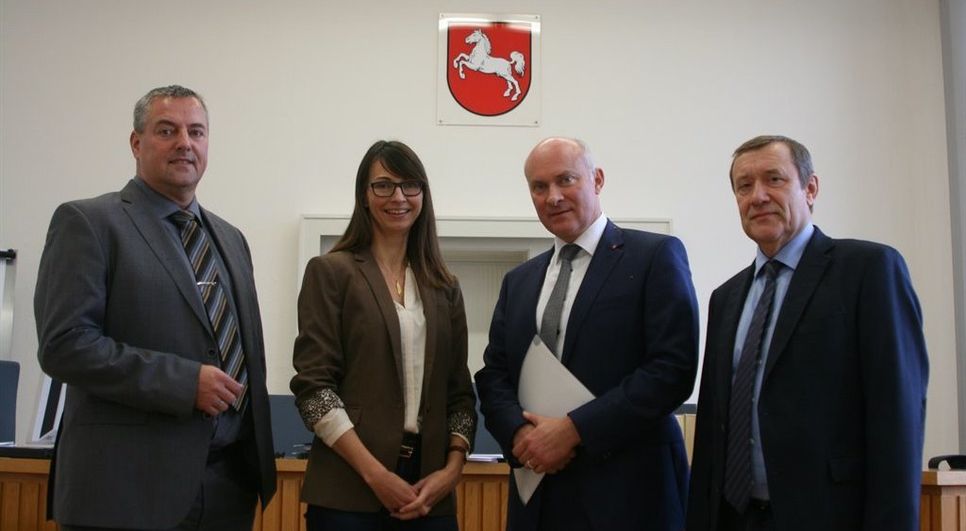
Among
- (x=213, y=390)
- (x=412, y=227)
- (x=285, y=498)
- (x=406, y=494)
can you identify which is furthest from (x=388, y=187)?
(x=285, y=498)

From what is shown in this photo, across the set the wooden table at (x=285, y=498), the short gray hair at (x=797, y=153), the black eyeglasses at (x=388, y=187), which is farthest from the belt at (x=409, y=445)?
the wooden table at (x=285, y=498)

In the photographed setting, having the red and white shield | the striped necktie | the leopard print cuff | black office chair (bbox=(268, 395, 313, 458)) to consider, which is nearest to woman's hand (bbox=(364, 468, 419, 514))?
the leopard print cuff

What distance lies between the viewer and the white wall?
16.7 feet

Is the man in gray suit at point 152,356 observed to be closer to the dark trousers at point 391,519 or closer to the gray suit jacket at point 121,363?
the gray suit jacket at point 121,363

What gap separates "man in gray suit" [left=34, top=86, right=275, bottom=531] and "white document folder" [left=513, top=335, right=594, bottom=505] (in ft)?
2.22

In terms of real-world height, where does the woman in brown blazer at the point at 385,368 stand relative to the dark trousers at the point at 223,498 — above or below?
above

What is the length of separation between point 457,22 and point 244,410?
145 inches

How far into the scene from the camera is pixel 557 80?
5223 millimetres

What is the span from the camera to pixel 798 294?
5.99 feet

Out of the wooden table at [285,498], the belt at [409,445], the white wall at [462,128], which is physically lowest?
the wooden table at [285,498]

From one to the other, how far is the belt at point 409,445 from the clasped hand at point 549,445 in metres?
0.26

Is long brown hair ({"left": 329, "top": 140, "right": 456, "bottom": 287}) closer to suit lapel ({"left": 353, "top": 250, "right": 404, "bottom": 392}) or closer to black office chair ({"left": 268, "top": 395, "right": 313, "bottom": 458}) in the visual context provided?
suit lapel ({"left": 353, "top": 250, "right": 404, "bottom": 392})

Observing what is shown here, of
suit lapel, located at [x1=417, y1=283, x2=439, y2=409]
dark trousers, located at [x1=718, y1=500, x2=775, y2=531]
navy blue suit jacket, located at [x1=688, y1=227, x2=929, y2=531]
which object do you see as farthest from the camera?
suit lapel, located at [x1=417, y1=283, x2=439, y2=409]

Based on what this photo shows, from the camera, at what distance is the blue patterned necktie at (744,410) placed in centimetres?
183
